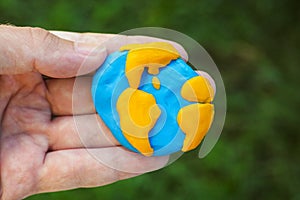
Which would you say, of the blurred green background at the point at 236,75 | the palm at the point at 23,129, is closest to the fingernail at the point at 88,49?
the palm at the point at 23,129

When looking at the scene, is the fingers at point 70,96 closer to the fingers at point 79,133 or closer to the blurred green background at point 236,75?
the fingers at point 79,133

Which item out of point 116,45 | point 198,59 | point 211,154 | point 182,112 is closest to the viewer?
point 182,112

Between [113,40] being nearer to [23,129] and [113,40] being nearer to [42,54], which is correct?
[42,54]

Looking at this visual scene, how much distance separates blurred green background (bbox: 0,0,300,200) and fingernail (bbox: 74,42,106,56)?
625 millimetres

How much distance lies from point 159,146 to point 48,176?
28 cm

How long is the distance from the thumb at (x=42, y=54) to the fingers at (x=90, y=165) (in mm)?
185

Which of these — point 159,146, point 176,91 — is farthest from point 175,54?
point 159,146

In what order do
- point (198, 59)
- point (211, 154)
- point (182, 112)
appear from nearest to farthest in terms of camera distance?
point (182, 112) → point (198, 59) → point (211, 154)

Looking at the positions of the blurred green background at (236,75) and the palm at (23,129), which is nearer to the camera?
the palm at (23,129)

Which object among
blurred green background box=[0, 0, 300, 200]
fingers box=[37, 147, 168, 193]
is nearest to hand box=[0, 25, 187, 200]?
fingers box=[37, 147, 168, 193]

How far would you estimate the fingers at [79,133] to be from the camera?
1269 mm

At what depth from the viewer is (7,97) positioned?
1277mm

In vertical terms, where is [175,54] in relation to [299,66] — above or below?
above

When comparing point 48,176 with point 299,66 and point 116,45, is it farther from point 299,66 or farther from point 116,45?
point 299,66
